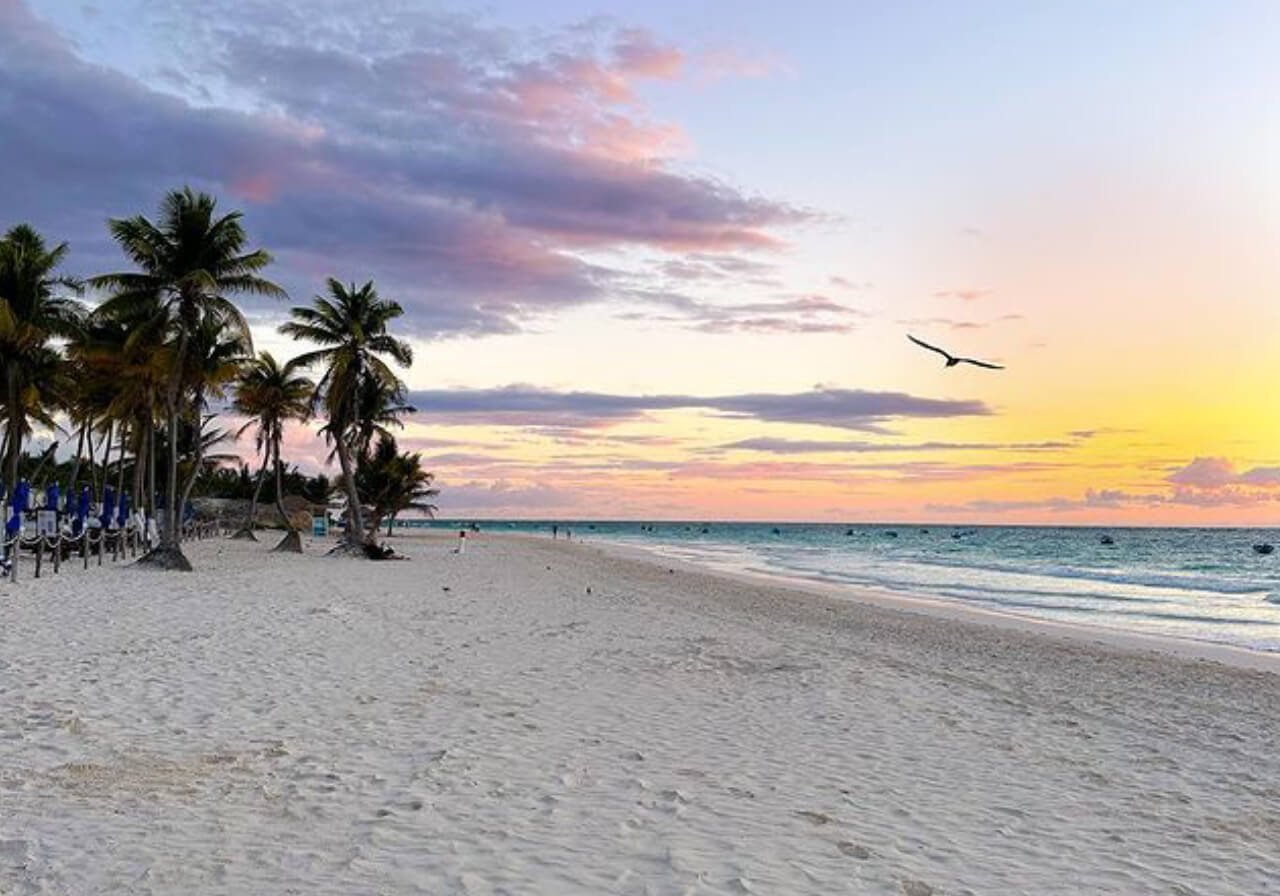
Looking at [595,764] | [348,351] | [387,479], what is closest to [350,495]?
[348,351]

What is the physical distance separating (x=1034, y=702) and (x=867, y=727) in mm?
3039

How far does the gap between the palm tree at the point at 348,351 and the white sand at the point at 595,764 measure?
19146 millimetres

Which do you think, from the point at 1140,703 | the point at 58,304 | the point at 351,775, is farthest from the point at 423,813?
the point at 58,304

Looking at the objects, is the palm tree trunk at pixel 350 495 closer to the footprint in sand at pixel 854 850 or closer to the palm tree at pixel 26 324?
the palm tree at pixel 26 324

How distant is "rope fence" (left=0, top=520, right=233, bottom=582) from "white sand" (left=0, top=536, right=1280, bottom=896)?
24.4 ft

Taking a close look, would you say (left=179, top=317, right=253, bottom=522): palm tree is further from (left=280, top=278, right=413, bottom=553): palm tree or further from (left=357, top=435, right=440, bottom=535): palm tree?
(left=357, top=435, right=440, bottom=535): palm tree

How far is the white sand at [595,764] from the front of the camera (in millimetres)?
4980

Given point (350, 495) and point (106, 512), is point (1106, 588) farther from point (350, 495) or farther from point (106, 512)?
point (106, 512)

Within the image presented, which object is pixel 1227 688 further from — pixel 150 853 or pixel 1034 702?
pixel 150 853

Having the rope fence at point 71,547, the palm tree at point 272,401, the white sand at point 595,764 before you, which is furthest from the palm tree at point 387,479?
the white sand at point 595,764

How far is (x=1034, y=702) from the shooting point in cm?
1072

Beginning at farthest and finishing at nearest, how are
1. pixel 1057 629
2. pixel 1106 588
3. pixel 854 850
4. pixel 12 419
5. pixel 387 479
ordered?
1. pixel 387 479
2. pixel 1106 588
3. pixel 12 419
4. pixel 1057 629
5. pixel 854 850

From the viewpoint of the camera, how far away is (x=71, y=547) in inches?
1070

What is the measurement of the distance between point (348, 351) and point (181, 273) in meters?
8.92
